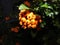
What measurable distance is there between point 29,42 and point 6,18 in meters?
0.66

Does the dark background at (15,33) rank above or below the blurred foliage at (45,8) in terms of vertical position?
below

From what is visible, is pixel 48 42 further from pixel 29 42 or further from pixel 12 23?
pixel 12 23

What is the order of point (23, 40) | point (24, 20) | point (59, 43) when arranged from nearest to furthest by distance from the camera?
point (24, 20)
point (59, 43)
point (23, 40)

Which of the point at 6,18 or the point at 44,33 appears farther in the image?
the point at 6,18

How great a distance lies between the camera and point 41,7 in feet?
11.4

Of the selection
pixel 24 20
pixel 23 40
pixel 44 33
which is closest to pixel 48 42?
pixel 44 33

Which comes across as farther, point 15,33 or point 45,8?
point 15,33

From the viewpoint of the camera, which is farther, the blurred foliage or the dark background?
the dark background

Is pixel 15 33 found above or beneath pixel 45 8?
beneath

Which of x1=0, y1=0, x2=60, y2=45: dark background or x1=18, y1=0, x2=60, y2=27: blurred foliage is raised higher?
x1=18, y1=0, x2=60, y2=27: blurred foliage

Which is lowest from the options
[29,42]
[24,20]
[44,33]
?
[29,42]

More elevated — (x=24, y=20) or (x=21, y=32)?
(x=24, y=20)

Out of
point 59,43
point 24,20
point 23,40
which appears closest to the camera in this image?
point 24,20

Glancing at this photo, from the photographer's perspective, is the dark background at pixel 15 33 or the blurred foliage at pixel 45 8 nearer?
the blurred foliage at pixel 45 8
